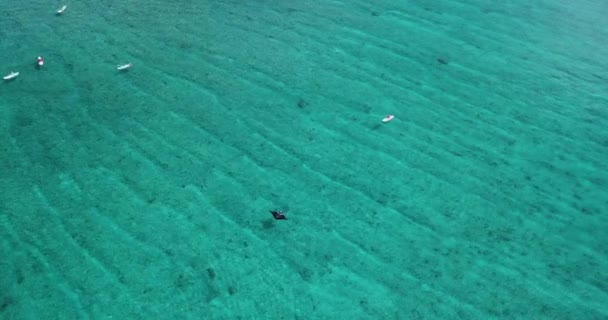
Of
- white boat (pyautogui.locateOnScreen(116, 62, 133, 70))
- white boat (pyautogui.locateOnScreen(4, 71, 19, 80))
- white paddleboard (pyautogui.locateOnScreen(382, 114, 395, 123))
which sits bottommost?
white paddleboard (pyautogui.locateOnScreen(382, 114, 395, 123))

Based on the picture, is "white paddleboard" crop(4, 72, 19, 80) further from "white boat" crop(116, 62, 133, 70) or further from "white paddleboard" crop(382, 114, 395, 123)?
"white paddleboard" crop(382, 114, 395, 123)

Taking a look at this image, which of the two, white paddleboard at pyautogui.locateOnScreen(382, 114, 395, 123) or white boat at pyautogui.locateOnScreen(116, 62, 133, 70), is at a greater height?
white boat at pyautogui.locateOnScreen(116, 62, 133, 70)

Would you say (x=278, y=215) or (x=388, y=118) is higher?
(x=388, y=118)

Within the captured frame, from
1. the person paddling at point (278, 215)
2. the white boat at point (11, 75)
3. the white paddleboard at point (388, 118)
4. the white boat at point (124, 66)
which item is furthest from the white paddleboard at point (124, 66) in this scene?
the white paddleboard at point (388, 118)

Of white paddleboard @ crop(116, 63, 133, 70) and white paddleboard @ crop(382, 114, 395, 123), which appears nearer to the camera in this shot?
white paddleboard @ crop(382, 114, 395, 123)

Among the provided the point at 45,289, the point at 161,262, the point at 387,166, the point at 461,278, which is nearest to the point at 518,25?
the point at 387,166

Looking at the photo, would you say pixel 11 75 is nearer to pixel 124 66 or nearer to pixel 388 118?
pixel 124 66

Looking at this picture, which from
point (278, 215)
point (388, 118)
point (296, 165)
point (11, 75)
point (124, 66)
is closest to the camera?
point (278, 215)

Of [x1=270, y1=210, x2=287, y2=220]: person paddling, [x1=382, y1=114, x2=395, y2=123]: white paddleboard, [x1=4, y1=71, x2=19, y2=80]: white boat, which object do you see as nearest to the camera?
[x1=270, y1=210, x2=287, y2=220]: person paddling

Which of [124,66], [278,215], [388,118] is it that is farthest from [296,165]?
[124,66]

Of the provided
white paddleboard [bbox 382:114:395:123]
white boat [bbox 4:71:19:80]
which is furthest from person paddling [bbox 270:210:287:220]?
white boat [bbox 4:71:19:80]
